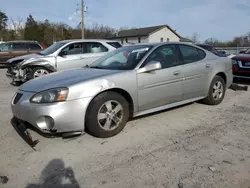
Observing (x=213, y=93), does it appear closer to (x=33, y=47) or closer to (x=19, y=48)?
(x=33, y=47)

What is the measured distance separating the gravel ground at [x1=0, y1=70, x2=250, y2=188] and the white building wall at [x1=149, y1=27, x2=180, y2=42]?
5235 centimetres

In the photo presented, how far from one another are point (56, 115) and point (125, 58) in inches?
70.9

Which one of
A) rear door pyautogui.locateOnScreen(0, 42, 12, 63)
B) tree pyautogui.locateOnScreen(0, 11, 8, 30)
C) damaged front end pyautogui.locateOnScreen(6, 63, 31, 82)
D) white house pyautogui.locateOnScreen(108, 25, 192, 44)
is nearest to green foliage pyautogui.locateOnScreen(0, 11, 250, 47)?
tree pyautogui.locateOnScreen(0, 11, 8, 30)

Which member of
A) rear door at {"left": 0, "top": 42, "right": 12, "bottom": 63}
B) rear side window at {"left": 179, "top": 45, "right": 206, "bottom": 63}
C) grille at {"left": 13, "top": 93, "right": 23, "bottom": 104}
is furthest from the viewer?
rear door at {"left": 0, "top": 42, "right": 12, "bottom": 63}

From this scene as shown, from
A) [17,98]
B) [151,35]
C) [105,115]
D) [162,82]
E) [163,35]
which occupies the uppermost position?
[163,35]

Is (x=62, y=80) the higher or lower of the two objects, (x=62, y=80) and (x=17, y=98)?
the higher

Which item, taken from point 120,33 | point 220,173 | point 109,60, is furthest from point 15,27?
point 220,173

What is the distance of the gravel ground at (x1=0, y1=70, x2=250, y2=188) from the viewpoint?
2.56 meters

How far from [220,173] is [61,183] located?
1.77 m

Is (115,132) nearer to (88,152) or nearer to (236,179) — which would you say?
(88,152)

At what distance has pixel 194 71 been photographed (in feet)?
15.5

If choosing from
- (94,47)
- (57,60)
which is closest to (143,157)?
(57,60)

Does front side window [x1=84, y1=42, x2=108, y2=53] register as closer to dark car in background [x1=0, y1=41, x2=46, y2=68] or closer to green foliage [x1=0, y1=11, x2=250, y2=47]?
dark car in background [x1=0, y1=41, x2=46, y2=68]

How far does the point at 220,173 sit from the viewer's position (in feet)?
8.69
